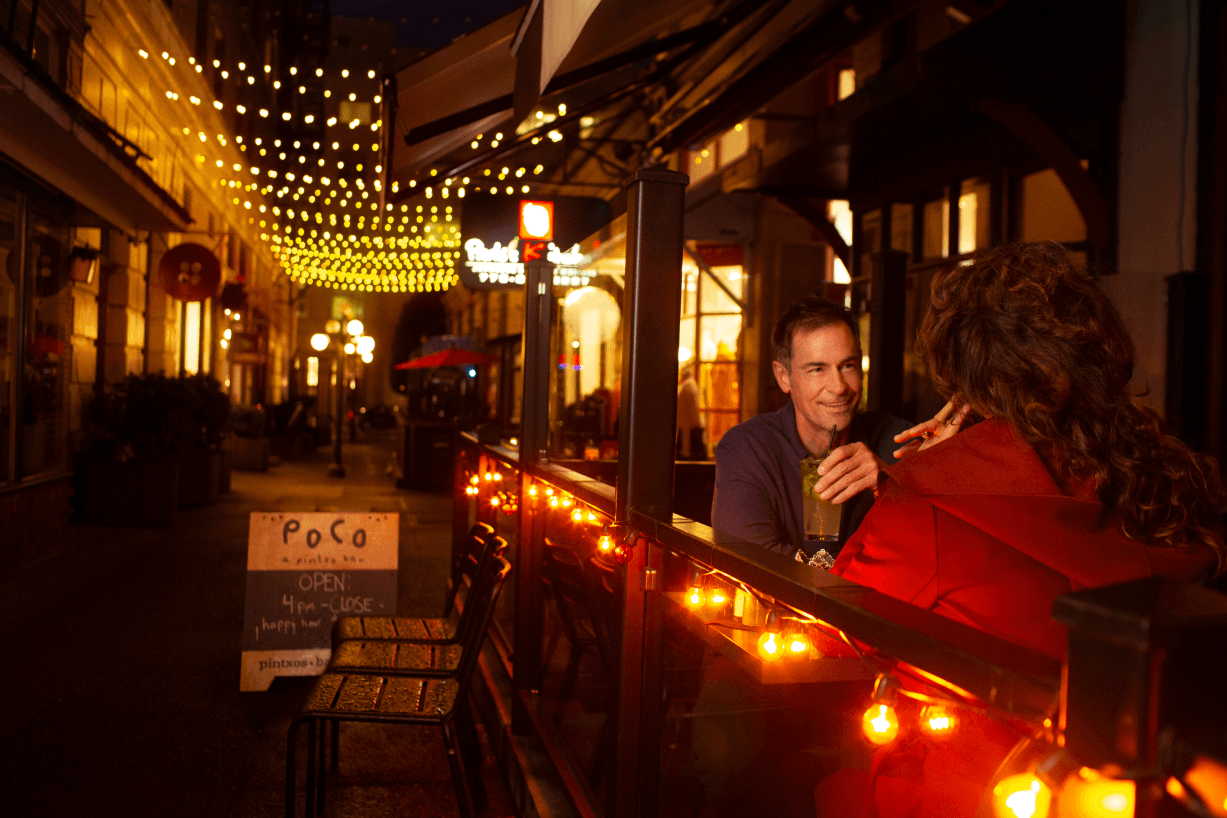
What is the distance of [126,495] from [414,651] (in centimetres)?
809

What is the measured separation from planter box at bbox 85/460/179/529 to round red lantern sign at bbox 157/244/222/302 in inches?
157

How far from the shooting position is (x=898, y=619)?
1224 millimetres

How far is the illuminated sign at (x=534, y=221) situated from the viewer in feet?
18.3

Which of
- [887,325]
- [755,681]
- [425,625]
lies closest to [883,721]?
[755,681]

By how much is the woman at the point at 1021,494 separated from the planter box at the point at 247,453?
18.7 m

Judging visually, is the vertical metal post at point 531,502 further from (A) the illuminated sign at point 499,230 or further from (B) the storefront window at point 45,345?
(B) the storefront window at point 45,345

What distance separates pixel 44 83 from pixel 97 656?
479 cm

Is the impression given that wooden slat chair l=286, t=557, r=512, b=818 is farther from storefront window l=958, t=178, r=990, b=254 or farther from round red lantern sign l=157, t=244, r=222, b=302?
round red lantern sign l=157, t=244, r=222, b=302

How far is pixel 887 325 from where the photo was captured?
22.0ft

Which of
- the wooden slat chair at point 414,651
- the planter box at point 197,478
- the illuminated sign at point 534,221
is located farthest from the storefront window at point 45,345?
the wooden slat chair at point 414,651

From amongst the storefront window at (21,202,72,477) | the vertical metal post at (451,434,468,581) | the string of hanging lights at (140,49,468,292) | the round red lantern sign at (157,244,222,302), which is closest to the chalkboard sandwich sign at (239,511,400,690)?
the vertical metal post at (451,434,468,581)

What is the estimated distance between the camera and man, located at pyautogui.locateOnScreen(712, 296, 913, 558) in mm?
2852

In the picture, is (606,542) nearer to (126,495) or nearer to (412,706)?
(412,706)

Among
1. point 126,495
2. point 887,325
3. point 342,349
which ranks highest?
point 342,349
